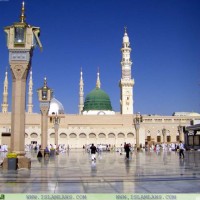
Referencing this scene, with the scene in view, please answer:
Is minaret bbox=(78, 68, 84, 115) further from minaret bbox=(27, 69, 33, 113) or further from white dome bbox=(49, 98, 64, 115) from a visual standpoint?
minaret bbox=(27, 69, 33, 113)

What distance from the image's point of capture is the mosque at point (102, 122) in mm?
51156

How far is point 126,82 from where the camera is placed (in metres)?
57.2

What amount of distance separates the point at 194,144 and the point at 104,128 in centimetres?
2482

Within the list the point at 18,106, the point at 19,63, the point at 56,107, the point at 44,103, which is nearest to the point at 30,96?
the point at 56,107

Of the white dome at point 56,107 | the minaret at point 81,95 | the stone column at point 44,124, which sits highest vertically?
the minaret at point 81,95

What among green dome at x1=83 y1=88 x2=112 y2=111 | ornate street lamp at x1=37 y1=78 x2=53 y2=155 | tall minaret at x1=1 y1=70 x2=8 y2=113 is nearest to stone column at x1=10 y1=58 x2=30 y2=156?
ornate street lamp at x1=37 y1=78 x2=53 y2=155

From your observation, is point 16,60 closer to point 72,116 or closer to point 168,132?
point 72,116

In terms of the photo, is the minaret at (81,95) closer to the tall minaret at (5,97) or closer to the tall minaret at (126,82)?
the tall minaret at (126,82)

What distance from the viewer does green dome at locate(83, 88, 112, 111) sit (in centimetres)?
6178

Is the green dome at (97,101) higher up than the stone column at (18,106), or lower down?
higher up

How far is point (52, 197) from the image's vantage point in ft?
12.1

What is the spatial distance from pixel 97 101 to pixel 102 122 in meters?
7.02

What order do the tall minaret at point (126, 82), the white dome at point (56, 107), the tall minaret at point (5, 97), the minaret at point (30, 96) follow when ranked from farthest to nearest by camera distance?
the white dome at point (56, 107), the tall minaret at point (126, 82), the minaret at point (30, 96), the tall minaret at point (5, 97)

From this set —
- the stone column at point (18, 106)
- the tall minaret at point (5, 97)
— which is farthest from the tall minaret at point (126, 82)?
the stone column at point (18, 106)
